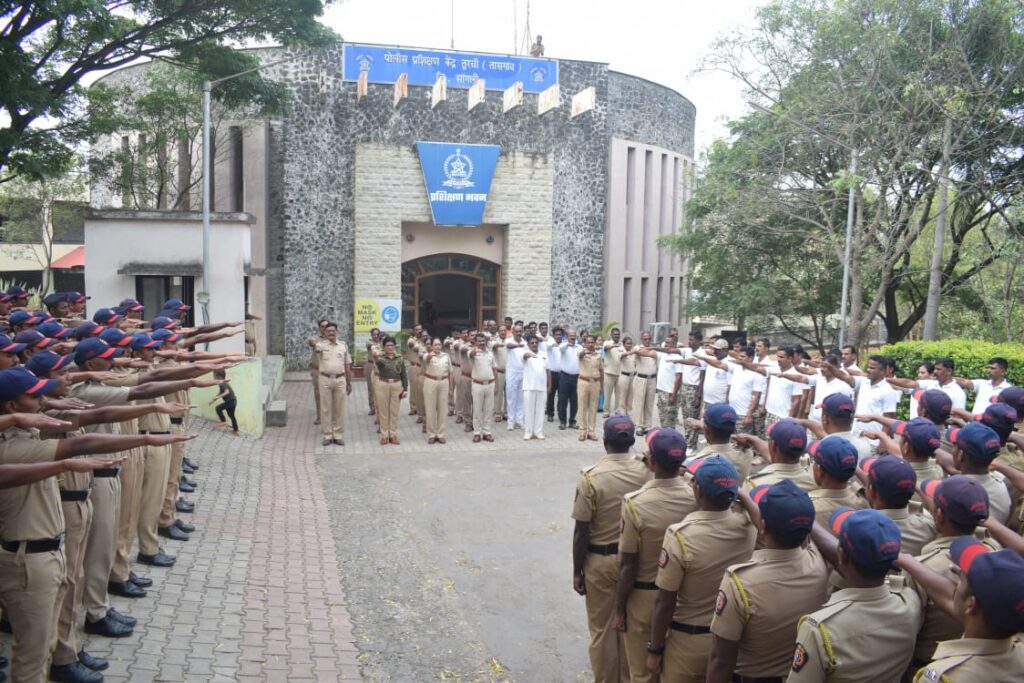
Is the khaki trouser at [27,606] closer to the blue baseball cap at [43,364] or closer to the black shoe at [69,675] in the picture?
the black shoe at [69,675]

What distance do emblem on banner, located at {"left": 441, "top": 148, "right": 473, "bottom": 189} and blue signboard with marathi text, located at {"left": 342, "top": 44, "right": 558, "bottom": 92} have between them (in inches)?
72.5

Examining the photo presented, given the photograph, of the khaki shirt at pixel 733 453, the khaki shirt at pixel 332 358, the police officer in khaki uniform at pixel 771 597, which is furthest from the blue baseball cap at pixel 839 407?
the khaki shirt at pixel 332 358

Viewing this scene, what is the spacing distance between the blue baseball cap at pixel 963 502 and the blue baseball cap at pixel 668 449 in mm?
1294

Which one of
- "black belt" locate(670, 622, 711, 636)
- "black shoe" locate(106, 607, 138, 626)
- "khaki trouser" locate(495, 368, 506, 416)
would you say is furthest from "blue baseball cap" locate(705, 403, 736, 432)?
"khaki trouser" locate(495, 368, 506, 416)

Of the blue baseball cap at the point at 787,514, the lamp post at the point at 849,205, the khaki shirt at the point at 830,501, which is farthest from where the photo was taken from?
the lamp post at the point at 849,205

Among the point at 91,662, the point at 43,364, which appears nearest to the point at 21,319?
the point at 43,364

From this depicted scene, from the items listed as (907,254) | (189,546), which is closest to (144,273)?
(189,546)

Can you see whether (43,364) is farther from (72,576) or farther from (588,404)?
(588,404)

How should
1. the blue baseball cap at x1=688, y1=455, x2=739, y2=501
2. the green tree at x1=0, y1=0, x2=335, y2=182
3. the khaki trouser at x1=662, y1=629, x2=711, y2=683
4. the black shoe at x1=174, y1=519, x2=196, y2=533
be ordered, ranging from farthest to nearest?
the green tree at x1=0, y1=0, x2=335, y2=182, the black shoe at x1=174, y1=519, x2=196, y2=533, the khaki trouser at x1=662, y1=629, x2=711, y2=683, the blue baseball cap at x1=688, y1=455, x2=739, y2=501

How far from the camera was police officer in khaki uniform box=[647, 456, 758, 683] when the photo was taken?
3998mm

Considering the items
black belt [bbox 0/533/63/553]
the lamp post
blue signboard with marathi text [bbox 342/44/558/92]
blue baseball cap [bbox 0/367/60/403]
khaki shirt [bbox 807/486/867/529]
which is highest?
blue signboard with marathi text [bbox 342/44/558/92]

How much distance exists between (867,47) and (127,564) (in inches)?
611

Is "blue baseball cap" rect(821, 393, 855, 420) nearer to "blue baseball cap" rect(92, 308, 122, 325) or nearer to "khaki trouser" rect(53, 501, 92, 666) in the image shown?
"khaki trouser" rect(53, 501, 92, 666)

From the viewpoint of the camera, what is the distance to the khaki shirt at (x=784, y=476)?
493 centimetres
